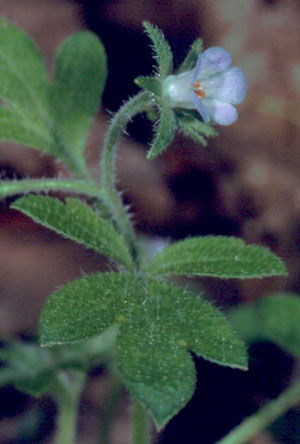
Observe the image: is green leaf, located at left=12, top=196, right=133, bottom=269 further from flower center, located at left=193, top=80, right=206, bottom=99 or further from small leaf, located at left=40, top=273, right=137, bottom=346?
flower center, located at left=193, top=80, right=206, bottom=99

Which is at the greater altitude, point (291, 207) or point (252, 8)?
point (252, 8)

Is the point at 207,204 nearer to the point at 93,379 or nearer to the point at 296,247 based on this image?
the point at 296,247

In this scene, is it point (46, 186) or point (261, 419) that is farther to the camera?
point (261, 419)

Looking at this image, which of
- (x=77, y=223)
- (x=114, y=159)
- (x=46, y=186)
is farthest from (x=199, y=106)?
(x=46, y=186)

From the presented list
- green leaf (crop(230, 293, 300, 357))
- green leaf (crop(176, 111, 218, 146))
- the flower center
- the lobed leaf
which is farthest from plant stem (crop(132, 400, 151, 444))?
the flower center

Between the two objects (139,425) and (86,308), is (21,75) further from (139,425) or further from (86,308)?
(139,425)

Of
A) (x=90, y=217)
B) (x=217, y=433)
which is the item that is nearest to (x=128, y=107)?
(x=90, y=217)

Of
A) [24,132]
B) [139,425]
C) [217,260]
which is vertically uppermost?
[24,132]
